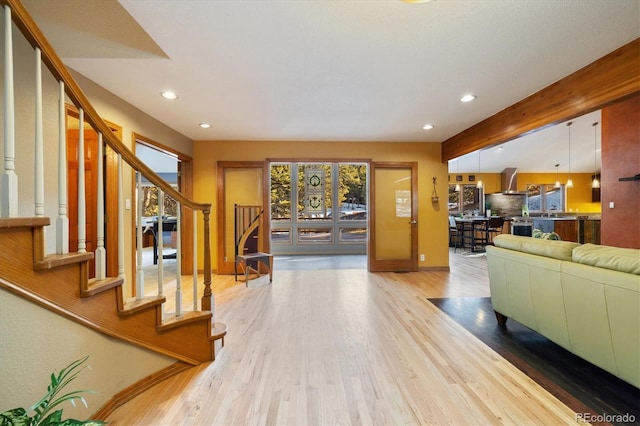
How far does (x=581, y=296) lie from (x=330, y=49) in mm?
2440

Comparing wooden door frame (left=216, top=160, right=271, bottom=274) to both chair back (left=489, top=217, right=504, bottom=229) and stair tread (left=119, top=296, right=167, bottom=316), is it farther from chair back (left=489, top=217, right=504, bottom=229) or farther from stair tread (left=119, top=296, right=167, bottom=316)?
chair back (left=489, top=217, right=504, bottom=229)

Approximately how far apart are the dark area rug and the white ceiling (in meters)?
2.36

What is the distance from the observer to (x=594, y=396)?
1.68 meters

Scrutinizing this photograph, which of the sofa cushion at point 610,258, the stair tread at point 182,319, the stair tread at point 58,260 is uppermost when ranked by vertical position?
the stair tread at point 58,260

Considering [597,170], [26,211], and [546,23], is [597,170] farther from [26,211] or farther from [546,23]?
[26,211]

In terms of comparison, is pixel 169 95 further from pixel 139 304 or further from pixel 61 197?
pixel 139 304

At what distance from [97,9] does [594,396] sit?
391cm

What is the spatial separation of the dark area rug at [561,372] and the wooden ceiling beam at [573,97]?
2.06 meters

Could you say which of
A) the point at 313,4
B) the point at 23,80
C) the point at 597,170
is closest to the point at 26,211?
the point at 23,80

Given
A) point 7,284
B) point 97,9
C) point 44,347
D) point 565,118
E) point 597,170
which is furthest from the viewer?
point 597,170

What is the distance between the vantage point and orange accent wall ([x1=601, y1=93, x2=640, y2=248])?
424 cm

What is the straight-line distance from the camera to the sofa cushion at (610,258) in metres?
1.58

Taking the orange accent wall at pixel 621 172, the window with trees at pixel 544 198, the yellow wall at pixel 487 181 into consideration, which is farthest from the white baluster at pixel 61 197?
the window with trees at pixel 544 198

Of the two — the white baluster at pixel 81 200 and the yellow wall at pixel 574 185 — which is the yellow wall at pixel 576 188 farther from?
the white baluster at pixel 81 200
